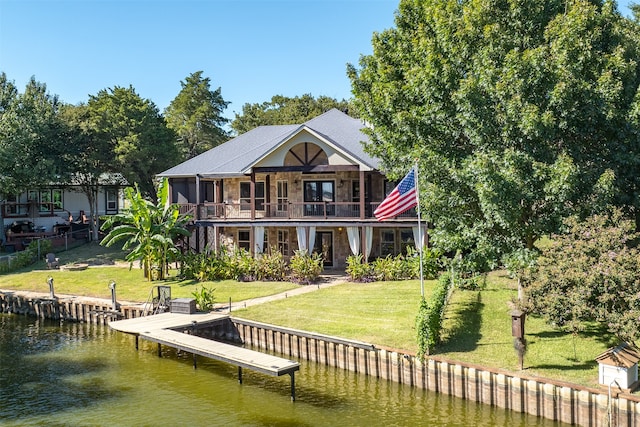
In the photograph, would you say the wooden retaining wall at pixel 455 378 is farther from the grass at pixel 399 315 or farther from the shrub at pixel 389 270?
the shrub at pixel 389 270

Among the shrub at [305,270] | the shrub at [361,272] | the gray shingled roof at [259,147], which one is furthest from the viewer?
the gray shingled roof at [259,147]

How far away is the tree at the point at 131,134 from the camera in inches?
1630

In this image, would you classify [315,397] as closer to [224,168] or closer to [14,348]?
[14,348]

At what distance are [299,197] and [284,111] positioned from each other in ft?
123

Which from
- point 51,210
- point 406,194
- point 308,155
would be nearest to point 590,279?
point 406,194

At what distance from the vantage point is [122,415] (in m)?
15.1

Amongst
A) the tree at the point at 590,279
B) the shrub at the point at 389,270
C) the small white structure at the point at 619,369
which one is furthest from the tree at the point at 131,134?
the small white structure at the point at 619,369

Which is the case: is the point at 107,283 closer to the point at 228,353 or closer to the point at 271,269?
the point at 271,269

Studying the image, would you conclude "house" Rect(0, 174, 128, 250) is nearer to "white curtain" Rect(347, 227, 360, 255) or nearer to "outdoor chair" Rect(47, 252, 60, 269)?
"outdoor chair" Rect(47, 252, 60, 269)

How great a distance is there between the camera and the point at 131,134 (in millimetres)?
41500

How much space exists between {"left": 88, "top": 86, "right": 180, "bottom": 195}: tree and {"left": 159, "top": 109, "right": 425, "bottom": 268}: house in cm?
667

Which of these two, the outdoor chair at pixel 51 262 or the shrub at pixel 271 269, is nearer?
the shrub at pixel 271 269

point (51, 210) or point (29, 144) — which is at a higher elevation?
point (29, 144)

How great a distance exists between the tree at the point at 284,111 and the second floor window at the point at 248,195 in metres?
29.7
